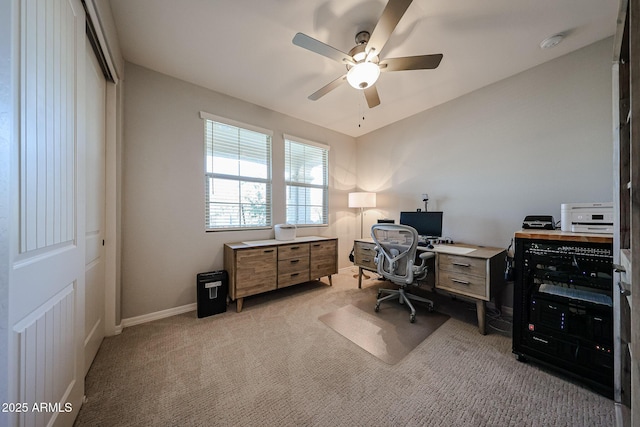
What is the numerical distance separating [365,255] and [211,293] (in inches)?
81.8

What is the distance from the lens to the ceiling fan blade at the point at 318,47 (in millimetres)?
1516

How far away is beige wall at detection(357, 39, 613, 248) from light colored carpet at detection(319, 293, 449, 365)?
4.25 ft

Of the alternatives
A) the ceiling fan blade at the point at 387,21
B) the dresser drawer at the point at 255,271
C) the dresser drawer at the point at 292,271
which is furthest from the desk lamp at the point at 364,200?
the ceiling fan blade at the point at 387,21

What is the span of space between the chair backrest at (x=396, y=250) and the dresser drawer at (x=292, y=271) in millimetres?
1070

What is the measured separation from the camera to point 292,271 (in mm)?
2902

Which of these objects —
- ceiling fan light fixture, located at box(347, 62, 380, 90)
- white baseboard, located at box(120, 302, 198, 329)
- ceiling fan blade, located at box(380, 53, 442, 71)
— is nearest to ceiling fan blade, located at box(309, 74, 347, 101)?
ceiling fan light fixture, located at box(347, 62, 380, 90)

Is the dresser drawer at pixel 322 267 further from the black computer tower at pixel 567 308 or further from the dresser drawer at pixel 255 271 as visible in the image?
the black computer tower at pixel 567 308

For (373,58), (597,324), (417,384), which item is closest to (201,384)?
(417,384)

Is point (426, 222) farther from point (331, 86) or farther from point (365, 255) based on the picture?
point (331, 86)

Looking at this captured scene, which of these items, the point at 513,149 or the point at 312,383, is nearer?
the point at 312,383

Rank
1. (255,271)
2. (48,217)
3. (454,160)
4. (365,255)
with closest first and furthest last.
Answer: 1. (48,217)
2. (255,271)
3. (454,160)
4. (365,255)

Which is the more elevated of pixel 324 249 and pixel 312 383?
pixel 324 249

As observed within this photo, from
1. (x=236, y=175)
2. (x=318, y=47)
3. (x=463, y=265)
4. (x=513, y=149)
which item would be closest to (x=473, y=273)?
(x=463, y=265)

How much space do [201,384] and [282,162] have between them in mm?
2766
